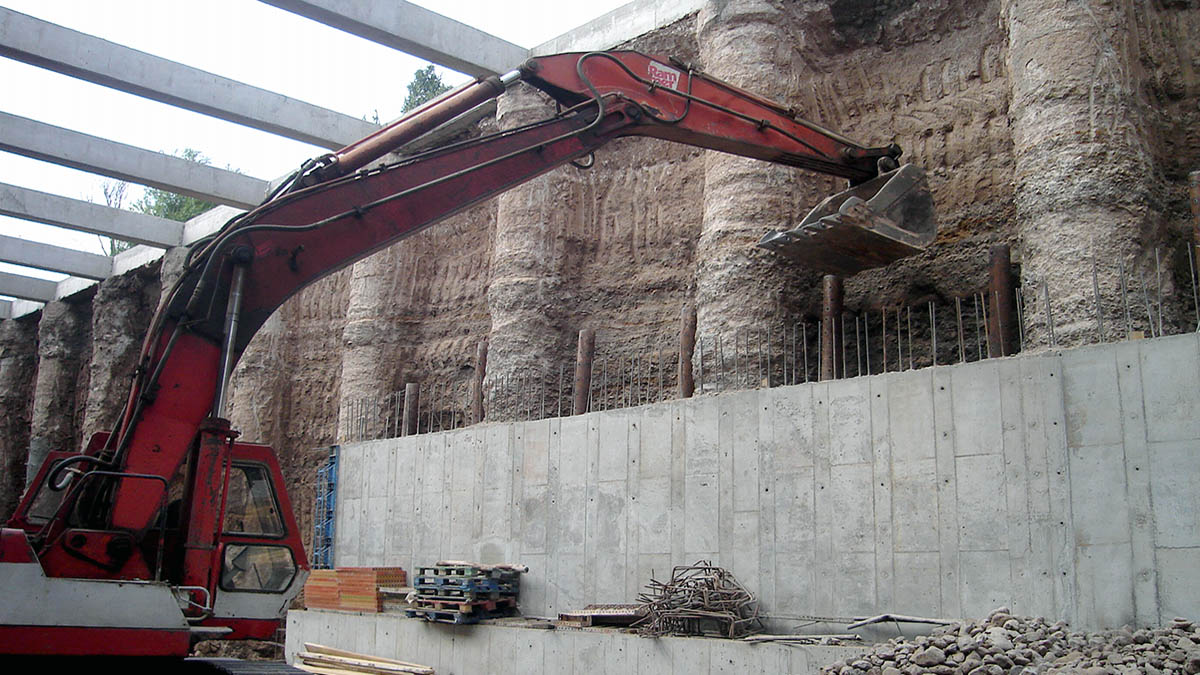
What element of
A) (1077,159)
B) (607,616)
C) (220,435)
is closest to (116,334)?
(607,616)

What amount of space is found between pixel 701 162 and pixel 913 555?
30.4 feet

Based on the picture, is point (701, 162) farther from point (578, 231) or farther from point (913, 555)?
point (913, 555)

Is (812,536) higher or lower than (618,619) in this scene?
higher

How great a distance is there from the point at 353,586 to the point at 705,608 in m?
6.22

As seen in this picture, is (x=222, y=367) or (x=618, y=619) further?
(x=618, y=619)

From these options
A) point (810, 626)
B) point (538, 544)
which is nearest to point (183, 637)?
point (810, 626)

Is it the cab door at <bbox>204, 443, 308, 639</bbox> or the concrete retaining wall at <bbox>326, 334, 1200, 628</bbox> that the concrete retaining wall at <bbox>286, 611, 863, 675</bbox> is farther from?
the cab door at <bbox>204, 443, 308, 639</bbox>

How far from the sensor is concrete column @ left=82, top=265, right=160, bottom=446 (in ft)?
87.7

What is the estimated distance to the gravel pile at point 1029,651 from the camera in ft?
24.0

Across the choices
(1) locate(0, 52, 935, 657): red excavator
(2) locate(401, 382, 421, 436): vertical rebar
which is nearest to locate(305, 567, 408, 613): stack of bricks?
(2) locate(401, 382, 421, 436): vertical rebar

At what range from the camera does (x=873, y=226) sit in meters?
11.1

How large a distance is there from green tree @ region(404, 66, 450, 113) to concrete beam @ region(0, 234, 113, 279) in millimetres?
11080

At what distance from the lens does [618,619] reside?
11469 millimetres

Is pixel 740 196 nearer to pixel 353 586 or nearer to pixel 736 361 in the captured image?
pixel 736 361
